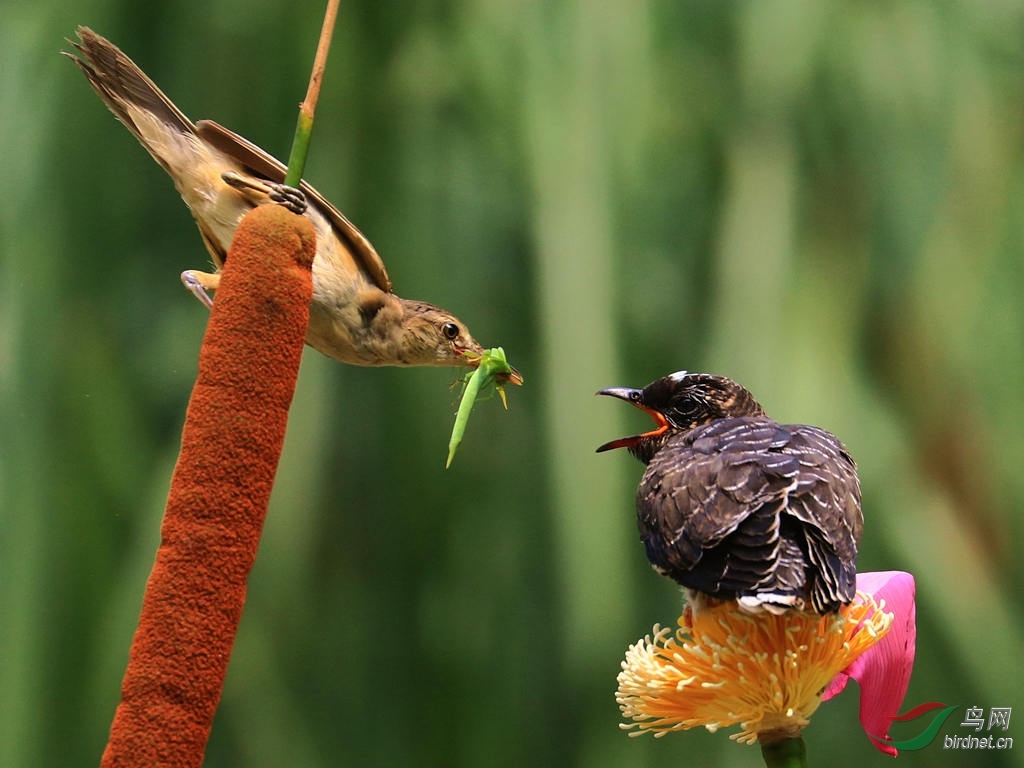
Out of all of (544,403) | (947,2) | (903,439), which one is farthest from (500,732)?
(947,2)

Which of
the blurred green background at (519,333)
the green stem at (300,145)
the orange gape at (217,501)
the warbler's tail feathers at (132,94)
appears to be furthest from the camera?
the blurred green background at (519,333)

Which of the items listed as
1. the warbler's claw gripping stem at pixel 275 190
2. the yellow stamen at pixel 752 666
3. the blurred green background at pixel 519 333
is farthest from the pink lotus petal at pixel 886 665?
the warbler's claw gripping stem at pixel 275 190

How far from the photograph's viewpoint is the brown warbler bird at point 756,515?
688 millimetres

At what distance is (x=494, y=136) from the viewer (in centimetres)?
141

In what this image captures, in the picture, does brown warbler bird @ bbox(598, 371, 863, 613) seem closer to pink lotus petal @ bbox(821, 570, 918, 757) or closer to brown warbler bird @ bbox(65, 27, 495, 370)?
pink lotus petal @ bbox(821, 570, 918, 757)

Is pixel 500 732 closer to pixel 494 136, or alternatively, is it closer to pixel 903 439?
pixel 903 439

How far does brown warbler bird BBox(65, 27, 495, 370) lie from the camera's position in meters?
0.86

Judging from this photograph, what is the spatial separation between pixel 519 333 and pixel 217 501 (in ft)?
2.60

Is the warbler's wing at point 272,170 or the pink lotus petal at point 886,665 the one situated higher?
the warbler's wing at point 272,170

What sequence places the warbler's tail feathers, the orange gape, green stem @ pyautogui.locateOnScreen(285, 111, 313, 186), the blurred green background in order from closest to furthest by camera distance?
1. the orange gape
2. green stem @ pyautogui.locateOnScreen(285, 111, 313, 186)
3. the warbler's tail feathers
4. the blurred green background

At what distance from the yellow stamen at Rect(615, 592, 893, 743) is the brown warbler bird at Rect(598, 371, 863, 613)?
0.03 meters

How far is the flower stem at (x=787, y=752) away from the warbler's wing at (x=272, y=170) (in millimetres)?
508

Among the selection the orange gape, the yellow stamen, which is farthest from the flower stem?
the orange gape

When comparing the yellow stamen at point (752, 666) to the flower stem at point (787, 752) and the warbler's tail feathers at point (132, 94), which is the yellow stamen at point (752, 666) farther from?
the warbler's tail feathers at point (132, 94)
